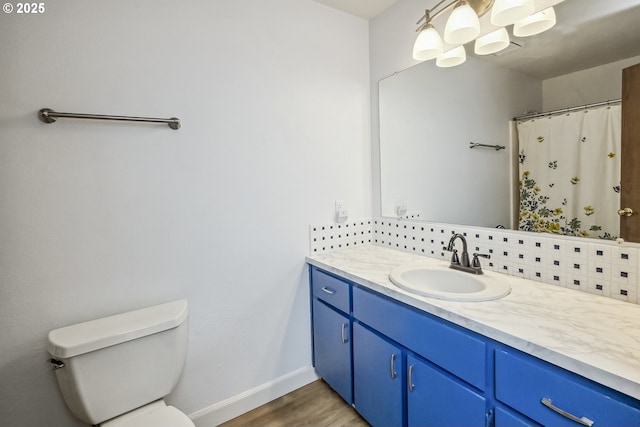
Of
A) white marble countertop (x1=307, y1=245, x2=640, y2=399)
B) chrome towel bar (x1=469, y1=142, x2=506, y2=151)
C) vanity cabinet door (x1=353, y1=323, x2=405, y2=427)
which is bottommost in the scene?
vanity cabinet door (x1=353, y1=323, x2=405, y2=427)

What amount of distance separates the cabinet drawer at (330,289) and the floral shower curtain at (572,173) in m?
0.91

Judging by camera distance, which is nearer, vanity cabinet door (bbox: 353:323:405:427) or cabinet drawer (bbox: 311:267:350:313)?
vanity cabinet door (bbox: 353:323:405:427)

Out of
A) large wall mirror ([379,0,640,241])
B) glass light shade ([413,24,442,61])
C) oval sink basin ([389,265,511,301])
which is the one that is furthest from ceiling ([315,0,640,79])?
oval sink basin ([389,265,511,301])

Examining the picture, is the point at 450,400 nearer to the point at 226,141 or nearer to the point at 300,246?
the point at 300,246

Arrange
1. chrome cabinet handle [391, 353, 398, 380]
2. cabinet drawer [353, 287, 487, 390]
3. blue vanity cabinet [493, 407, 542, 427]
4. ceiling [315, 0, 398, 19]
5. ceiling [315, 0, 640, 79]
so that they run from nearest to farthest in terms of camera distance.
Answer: blue vanity cabinet [493, 407, 542, 427], cabinet drawer [353, 287, 487, 390], ceiling [315, 0, 640, 79], chrome cabinet handle [391, 353, 398, 380], ceiling [315, 0, 398, 19]

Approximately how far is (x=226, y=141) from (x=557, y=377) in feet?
5.19

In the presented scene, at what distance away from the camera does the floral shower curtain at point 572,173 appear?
1.17 m

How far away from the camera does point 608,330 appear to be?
91 centimetres

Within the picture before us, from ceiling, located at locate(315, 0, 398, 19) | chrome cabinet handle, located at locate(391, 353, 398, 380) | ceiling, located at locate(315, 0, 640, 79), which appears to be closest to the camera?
ceiling, located at locate(315, 0, 640, 79)

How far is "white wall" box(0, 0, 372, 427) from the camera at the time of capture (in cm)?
119

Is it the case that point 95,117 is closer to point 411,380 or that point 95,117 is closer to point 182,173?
point 182,173

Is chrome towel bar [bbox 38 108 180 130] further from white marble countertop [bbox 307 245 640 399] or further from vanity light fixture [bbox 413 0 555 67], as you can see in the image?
vanity light fixture [bbox 413 0 555 67]

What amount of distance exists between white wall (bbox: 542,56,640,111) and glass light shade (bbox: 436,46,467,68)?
0.44 m

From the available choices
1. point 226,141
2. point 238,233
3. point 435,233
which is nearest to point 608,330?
point 435,233
